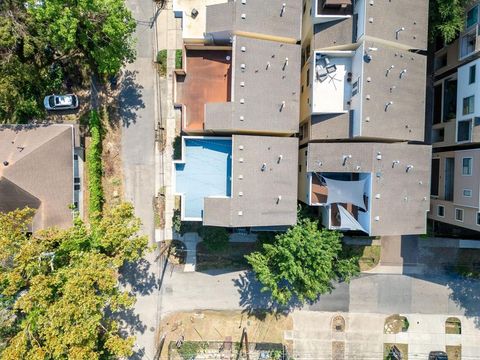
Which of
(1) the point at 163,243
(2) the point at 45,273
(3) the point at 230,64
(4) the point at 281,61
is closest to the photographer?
(2) the point at 45,273

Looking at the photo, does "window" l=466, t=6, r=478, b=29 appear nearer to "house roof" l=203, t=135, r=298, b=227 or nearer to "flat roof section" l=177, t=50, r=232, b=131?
"house roof" l=203, t=135, r=298, b=227

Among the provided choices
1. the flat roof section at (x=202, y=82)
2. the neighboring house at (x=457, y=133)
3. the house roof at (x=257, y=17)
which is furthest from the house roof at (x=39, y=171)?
the neighboring house at (x=457, y=133)

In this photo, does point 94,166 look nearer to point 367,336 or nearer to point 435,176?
point 367,336

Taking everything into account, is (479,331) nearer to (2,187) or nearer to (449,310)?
(449,310)

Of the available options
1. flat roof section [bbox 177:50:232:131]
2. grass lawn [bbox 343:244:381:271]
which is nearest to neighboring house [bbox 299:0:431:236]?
grass lawn [bbox 343:244:381:271]

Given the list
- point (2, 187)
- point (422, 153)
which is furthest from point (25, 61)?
point (422, 153)

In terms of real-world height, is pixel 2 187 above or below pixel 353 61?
below
